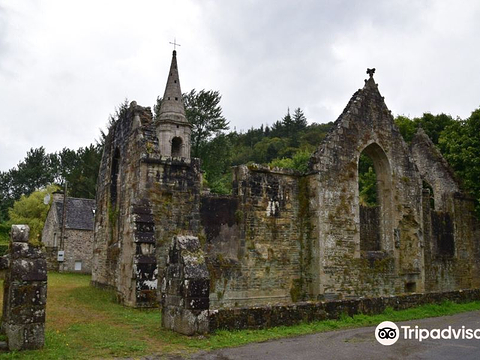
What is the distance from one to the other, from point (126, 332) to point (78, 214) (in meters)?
29.0

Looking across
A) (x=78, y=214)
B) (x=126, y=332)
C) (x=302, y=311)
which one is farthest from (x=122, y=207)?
Result: (x=78, y=214)

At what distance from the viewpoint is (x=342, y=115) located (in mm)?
17188

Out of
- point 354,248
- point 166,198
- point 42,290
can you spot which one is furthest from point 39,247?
point 354,248

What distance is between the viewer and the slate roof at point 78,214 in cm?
3516

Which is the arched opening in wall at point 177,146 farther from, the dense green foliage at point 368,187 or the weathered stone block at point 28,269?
the weathered stone block at point 28,269

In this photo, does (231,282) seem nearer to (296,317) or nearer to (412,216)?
(296,317)

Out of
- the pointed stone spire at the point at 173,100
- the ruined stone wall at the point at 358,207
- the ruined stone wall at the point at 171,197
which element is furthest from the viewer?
the pointed stone spire at the point at 173,100

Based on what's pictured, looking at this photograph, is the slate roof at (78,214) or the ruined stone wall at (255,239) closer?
the ruined stone wall at (255,239)

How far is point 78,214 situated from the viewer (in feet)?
119

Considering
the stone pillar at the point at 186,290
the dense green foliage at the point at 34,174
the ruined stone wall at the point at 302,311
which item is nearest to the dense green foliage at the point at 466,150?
the ruined stone wall at the point at 302,311

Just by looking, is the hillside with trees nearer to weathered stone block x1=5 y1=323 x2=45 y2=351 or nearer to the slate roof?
the slate roof

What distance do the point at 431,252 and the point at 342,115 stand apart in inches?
308

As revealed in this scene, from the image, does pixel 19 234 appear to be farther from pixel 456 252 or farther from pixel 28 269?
pixel 456 252

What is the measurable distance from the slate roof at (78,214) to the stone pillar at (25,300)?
28.3 m
